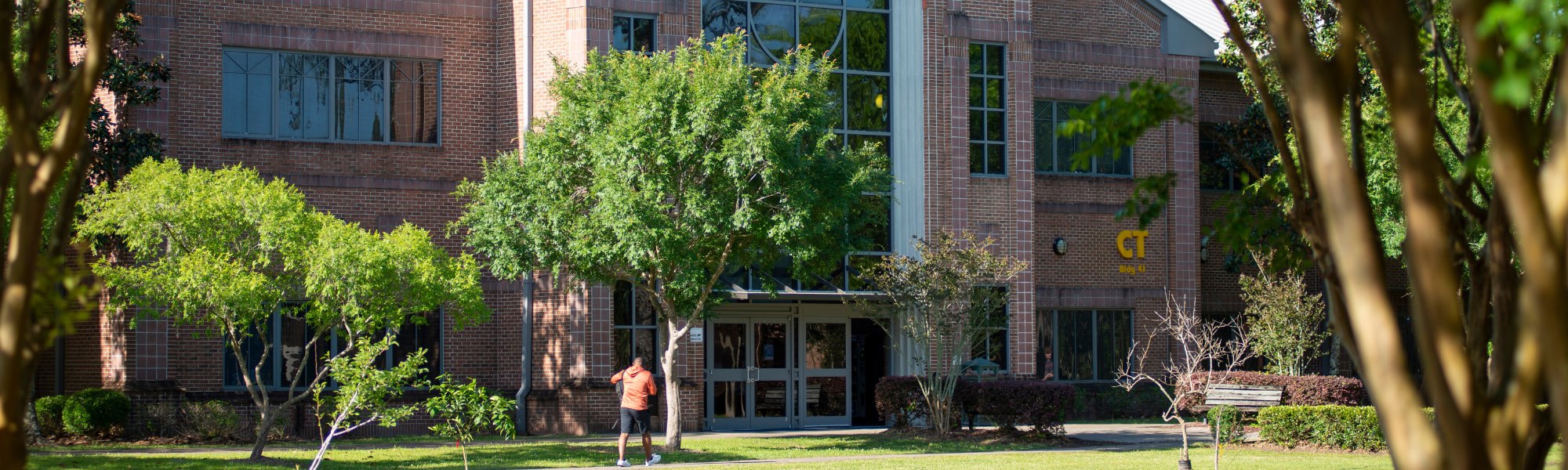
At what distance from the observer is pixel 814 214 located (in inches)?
649

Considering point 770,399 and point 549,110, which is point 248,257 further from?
point 770,399

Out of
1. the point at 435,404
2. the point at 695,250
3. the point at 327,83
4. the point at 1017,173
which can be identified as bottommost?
the point at 435,404

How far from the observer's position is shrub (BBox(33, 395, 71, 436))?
1842 cm

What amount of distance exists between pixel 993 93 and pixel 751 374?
22.4ft

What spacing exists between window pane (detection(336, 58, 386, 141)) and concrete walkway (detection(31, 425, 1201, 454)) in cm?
547

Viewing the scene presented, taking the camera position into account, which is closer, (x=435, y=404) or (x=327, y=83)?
(x=435, y=404)

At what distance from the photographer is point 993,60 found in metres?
23.3

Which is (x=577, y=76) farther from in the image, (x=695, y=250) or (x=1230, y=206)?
(x=1230, y=206)

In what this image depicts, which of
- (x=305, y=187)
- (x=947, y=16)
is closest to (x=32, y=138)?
(x=305, y=187)

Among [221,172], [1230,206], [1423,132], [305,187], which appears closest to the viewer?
[1423,132]

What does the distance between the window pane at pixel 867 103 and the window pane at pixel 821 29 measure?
507 mm

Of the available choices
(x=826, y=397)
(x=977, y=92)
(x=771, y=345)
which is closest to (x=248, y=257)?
(x=771, y=345)

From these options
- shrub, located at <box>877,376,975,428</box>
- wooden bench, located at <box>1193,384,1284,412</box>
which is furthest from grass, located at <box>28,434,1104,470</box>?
wooden bench, located at <box>1193,384,1284,412</box>

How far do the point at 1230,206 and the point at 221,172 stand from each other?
12.7 meters
